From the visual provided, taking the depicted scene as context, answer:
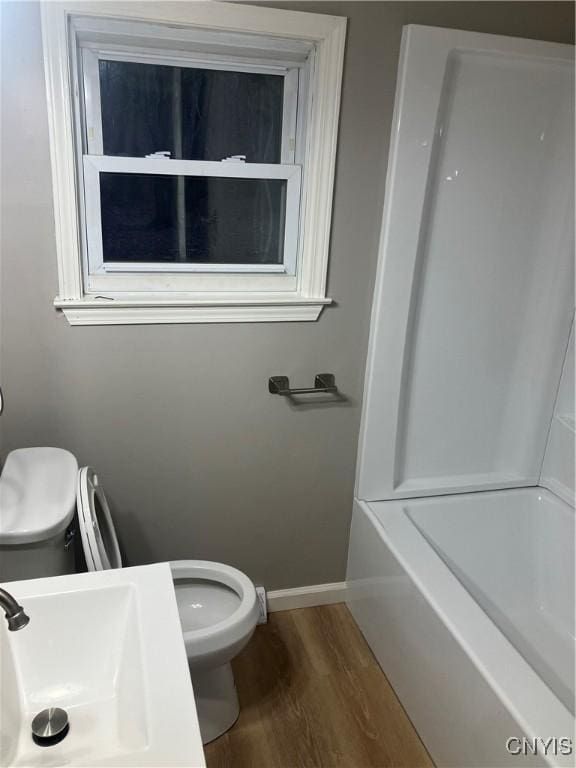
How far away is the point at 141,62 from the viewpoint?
1562mm

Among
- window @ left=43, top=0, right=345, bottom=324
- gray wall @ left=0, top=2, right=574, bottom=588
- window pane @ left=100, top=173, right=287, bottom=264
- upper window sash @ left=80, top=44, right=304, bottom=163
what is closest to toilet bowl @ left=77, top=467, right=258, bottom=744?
gray wall @ left=0, top=2, right=574, bottom=588

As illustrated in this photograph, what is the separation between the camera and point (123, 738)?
95 cm

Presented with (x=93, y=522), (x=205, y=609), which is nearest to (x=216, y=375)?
(x=93, y=522)

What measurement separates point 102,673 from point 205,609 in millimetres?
697

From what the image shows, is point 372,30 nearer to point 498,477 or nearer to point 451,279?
point 451,279

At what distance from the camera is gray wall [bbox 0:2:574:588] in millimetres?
1532

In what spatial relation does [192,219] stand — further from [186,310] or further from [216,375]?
[216,375]

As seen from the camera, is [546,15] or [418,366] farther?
[418,366]

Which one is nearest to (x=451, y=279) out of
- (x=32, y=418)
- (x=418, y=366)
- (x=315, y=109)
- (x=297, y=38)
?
(x=418, y=366)

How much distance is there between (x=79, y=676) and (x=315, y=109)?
148 centimetres

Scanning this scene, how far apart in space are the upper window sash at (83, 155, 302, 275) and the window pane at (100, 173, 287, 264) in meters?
0.02

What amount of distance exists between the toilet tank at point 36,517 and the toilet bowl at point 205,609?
55mm

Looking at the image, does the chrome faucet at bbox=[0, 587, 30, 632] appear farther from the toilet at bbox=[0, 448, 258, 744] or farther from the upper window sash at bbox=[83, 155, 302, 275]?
the upper window sash at bbox=[83, 155, 302, 275]

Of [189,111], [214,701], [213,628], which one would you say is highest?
[189,111]
